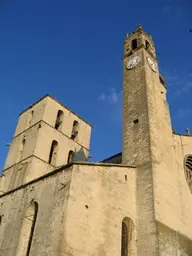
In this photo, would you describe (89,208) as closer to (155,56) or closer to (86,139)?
(155,56)

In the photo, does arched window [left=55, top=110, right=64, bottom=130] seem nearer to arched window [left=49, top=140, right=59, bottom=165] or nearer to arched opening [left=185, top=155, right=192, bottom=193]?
arched window [left=49, top=140, right=59, bottom=165]

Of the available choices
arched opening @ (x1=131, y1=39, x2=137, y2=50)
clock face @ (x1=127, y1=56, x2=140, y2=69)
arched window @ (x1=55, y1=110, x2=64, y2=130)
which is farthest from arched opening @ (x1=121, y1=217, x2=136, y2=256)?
arched window @ (x1=55, y1=110, x2=64, y2=130)

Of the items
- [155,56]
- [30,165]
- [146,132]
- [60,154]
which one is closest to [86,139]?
A: [60,154]

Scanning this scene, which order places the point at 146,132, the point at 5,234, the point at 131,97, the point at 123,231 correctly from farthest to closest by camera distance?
the point at 131,97
the point at 146,132
the point at 5,234
the point at 123,231

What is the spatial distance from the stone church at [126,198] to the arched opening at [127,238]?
0.13ft

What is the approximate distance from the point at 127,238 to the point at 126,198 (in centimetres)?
169

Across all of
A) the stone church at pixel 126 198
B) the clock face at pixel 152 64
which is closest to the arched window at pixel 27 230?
the stone church at pixel 126 198

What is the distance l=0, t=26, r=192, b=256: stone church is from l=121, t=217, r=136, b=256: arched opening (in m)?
0.04

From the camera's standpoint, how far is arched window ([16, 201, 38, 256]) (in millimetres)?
12633

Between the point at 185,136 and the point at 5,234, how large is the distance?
11425mm

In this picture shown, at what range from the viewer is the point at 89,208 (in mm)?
11812

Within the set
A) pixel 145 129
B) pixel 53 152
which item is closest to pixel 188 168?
pixel 145 129

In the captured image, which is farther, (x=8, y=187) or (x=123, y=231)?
(x=8, y=187)

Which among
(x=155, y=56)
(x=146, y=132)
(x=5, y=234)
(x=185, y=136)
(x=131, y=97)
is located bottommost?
(x=5, y=234)
